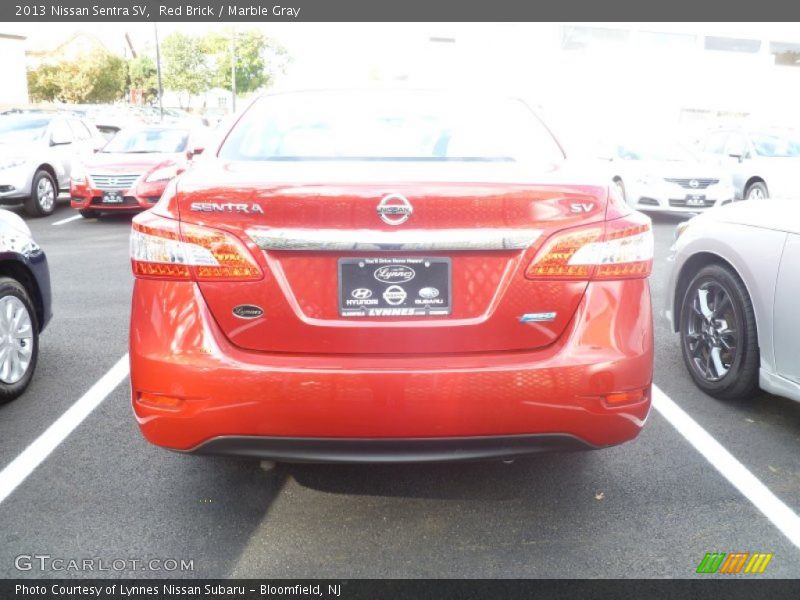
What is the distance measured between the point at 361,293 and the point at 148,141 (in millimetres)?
12016

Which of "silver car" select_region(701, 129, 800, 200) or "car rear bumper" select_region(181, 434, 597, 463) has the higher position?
"silver car" select_region(701, 129, 800, 200)

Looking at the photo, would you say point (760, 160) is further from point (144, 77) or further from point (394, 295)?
point (144, 77)

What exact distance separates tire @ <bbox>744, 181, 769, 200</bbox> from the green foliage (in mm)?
59614

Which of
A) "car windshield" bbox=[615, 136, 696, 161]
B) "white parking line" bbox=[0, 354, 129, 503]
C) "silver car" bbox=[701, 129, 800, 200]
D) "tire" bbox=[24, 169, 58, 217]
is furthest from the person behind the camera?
"car windshield" bbox=[615, 136, 696, 161]

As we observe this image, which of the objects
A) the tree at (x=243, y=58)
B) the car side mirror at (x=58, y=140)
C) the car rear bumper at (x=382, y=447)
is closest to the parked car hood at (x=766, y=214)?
the car rear bumper at (x=382, y=447)

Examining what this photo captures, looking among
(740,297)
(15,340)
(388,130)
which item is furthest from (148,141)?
(740,297)

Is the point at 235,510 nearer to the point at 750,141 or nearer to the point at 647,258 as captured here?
the point at 647,258

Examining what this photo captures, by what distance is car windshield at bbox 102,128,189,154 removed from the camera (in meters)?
13.1

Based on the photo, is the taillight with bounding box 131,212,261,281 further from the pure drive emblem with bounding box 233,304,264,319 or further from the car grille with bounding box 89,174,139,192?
the car grille with bounding box 89,174,139,192

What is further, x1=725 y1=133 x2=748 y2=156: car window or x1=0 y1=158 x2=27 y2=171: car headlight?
x1=725 y1=133 x2=748 y2=156: car window

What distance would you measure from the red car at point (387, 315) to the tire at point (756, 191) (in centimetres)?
1191

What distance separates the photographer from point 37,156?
41.3 feet

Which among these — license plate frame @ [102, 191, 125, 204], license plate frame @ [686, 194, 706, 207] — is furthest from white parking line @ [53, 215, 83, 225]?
license plate frame @ [686, 194, 706, 207]
